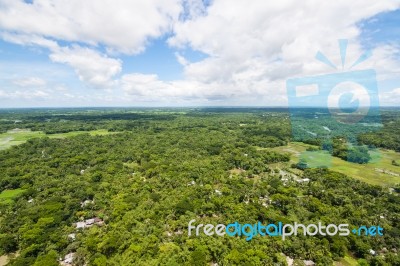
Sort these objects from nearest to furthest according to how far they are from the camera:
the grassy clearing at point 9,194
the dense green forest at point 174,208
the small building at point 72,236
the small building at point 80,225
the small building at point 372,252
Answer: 1. the dense green forest at point 174,208
2. the small building at point 372,252
3. the small building at point 72,236
4. the small building at point 80,225
5. the grassy clearing at point 9,194

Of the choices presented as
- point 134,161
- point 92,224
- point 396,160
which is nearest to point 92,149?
point 134,161

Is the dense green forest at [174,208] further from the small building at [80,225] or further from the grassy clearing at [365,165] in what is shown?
the grassy clearing at [365,165]

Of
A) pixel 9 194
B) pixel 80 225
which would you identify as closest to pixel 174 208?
pixel 80 225

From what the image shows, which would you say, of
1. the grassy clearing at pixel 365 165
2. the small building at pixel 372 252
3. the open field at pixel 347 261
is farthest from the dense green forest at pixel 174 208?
the grassy clearing at pixel 365 165

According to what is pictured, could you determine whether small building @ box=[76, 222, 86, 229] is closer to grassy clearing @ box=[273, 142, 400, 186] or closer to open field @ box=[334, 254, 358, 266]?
open field @ box=[334, 254, 358, 266]

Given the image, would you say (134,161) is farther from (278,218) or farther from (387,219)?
(387,219)

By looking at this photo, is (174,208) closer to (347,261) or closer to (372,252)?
(347,261)

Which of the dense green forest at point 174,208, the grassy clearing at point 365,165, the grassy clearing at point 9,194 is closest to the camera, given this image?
the dense green forest at point 174,208
